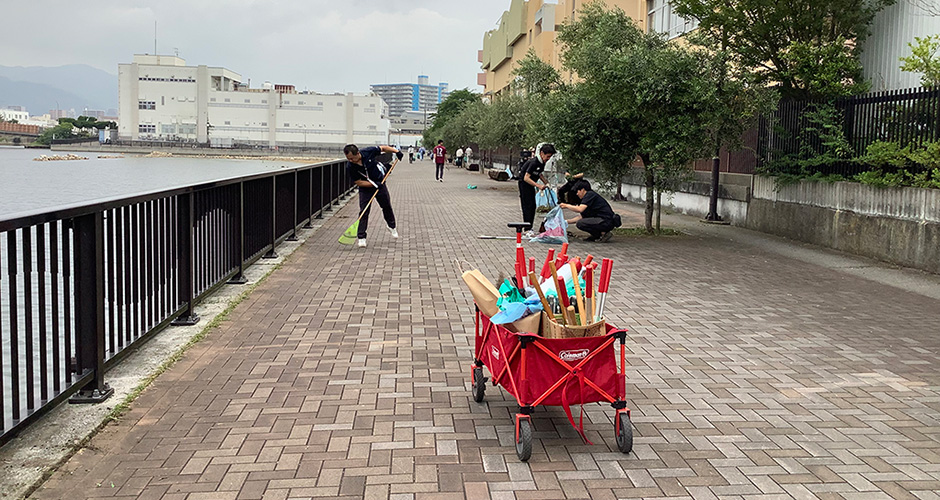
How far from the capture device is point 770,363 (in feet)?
20.9

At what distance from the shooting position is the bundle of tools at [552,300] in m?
4.48

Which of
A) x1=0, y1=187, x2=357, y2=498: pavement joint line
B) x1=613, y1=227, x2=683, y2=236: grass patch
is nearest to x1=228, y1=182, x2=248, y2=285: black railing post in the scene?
x1=0, y1=187, x2=357, y2=498: pavement joint line

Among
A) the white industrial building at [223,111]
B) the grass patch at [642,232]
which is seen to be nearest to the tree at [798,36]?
the grass patch at [642,232]

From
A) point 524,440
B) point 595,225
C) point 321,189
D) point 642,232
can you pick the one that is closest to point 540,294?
point 524,440

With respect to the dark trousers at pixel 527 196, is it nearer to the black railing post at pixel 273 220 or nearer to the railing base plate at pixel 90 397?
the black railing post at pixel 273 220

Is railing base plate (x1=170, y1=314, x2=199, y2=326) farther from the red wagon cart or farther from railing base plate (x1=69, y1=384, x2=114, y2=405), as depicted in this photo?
the red wagon cart

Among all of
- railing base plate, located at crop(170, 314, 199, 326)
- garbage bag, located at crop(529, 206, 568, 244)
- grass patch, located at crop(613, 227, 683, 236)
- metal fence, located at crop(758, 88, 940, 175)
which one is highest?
metal fence, located at crop(758, 88, 940, 175)

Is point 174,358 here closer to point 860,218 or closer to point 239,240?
point 239,240

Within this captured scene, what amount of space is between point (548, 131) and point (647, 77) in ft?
9.27

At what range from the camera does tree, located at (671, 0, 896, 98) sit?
1417cm

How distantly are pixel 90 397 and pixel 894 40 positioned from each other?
13.6 meters

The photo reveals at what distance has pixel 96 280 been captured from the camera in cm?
505

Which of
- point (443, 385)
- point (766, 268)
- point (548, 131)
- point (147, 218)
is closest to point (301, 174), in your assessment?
point (548, 131)

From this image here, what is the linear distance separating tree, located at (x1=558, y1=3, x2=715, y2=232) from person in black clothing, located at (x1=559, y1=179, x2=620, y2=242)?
1.21 m
